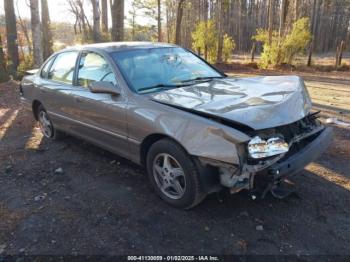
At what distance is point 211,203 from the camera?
3.62 m

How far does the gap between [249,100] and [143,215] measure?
1.58 metres

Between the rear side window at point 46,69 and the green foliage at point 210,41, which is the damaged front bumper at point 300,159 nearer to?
the rear side window at point 46,69

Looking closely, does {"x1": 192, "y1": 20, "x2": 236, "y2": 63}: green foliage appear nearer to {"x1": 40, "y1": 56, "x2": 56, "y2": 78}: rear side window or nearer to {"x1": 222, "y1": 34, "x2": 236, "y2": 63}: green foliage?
{"x1": 222, "y1": 34, "x2": 236, "y2": 63}: green foliage

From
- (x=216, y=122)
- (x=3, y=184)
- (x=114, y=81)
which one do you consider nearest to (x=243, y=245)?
(x=216, y=122)

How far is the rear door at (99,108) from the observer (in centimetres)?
396

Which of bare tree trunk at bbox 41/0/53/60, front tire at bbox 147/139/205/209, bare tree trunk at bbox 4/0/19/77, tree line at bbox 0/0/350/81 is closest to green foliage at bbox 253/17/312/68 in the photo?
tree line at bbox 0/0/350/81

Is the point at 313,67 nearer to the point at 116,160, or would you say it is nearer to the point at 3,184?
the point at 116,160

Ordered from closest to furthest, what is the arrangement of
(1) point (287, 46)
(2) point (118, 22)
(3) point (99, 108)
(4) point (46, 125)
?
(3) point (99, 108), (4) point (46, 125), (2) point (118, 22), (1) point (287, 46)

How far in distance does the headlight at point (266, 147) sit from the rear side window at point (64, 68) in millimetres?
3013

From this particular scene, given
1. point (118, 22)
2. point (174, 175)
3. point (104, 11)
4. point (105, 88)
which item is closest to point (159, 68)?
point (105, 88)

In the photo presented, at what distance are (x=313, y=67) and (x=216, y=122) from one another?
16.9m

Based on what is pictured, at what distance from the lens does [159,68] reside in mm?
4238

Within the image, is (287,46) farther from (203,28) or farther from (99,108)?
(99,108)

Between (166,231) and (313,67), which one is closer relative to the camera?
(166,231)
